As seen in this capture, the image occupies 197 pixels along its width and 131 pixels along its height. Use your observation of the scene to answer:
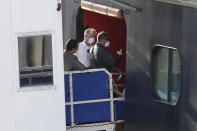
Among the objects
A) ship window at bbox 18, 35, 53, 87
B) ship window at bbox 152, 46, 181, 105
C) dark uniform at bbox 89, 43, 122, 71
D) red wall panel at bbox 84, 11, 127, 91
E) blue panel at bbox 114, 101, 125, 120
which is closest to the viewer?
ship window at bbox 18, 35, 53, 87

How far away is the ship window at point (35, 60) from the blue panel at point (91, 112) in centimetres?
170

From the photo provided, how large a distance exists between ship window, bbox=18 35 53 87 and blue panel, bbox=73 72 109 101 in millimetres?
1501

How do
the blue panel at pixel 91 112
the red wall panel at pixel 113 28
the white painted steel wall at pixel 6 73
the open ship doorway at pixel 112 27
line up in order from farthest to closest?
the red wall panel at pixel 113 28 → the open ship doorway at pixel 112 27 → the blue panel at pixel 91 112 → the white painted steel wall at pixel 6 73

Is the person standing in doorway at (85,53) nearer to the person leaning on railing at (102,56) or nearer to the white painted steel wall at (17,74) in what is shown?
the person leaning on railing at (102,56)

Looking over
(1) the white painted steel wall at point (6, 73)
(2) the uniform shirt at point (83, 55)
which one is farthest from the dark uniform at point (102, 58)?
(1) the white painted steel wall at point (6, 73)

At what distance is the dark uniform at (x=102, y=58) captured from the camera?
39.7 feet

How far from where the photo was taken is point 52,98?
10039mm

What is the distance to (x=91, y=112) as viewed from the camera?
11.7m

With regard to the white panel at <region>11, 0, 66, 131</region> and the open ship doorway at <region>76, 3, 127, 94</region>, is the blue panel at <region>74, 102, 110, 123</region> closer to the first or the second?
the white panel at <region>11, 0, 66, 131</region>

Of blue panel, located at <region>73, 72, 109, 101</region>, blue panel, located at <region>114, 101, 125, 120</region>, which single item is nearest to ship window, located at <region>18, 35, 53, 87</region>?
blue panel, located at <region>73, 72, 109, 101</region>

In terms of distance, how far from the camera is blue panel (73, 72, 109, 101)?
11.6 metres

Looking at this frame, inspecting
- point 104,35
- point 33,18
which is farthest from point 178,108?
point 33,18

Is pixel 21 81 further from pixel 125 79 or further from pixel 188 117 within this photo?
pixel 125 79

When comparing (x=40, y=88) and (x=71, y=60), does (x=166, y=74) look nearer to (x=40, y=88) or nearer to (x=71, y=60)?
(x=71, y=60)
